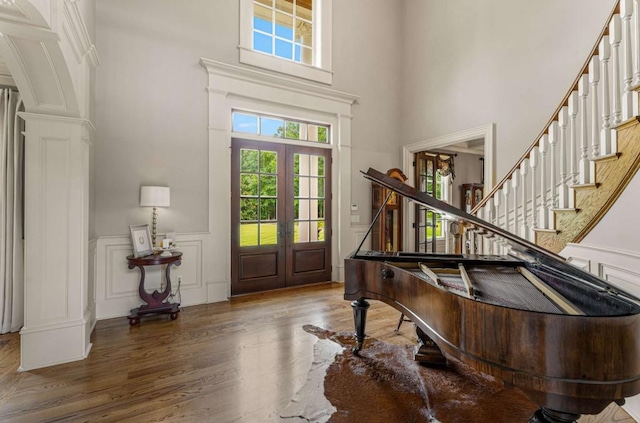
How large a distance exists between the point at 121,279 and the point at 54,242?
118cm

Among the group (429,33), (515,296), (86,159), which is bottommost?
(515,296)

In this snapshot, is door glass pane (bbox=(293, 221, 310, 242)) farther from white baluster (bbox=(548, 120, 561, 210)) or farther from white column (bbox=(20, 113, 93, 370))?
white baluster (bbox=(548, 120, 561, 210))

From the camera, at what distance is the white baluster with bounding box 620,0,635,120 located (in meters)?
2.01

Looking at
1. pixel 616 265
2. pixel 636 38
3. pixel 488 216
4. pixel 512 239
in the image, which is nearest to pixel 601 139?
pixel 636 38

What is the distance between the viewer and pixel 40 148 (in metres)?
2.40

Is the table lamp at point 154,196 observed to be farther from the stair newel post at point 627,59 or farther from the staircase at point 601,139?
the stair newel post at point 627,59

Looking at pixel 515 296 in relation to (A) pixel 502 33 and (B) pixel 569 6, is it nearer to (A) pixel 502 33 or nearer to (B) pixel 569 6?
(B) pixel 569 6

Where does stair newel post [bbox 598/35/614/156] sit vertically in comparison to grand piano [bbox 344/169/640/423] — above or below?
above

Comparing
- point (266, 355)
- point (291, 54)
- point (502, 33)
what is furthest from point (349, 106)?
point (266, 355)

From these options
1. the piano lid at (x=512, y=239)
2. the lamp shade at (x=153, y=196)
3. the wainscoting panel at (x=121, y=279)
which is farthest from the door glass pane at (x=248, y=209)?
the piano lid at (x=512, y=239)

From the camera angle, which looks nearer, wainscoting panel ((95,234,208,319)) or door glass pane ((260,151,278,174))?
wainscoting panel ((95,234,208,319))

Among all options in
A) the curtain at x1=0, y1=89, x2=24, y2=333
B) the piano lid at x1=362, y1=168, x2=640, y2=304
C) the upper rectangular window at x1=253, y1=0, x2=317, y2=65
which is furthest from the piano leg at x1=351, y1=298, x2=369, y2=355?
the upper rectangular window at x1=253, y1=0, x2=317, y2=65

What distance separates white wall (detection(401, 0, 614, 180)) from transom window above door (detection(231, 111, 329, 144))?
1726mm

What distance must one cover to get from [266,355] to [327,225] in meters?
2.74
